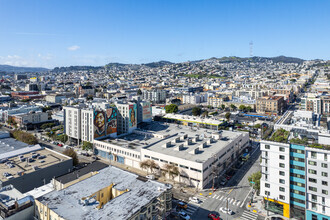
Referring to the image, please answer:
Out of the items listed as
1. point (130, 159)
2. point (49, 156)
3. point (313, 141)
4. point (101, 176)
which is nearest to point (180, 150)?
point (130, 159)

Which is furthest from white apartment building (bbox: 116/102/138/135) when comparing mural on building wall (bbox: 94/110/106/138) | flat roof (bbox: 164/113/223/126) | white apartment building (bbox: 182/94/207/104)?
white apartment building (bbox: 182/94/207/104)

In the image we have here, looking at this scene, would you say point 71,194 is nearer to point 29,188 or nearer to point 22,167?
point 29,188

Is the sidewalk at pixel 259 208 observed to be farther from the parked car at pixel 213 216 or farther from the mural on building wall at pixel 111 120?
the mural on building wall at pixel 111 120

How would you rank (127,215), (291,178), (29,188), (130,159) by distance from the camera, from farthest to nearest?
(130,159)
(29,188)
(291,178)
(127,215)

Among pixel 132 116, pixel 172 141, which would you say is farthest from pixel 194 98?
pixel 172 141

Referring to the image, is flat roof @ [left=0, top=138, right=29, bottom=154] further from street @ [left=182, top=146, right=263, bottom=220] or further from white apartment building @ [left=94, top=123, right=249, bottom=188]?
street @ [left=182, top=146, right=263, bottom=220]

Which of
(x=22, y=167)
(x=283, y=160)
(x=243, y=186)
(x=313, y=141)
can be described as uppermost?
(x=313, y=141)
